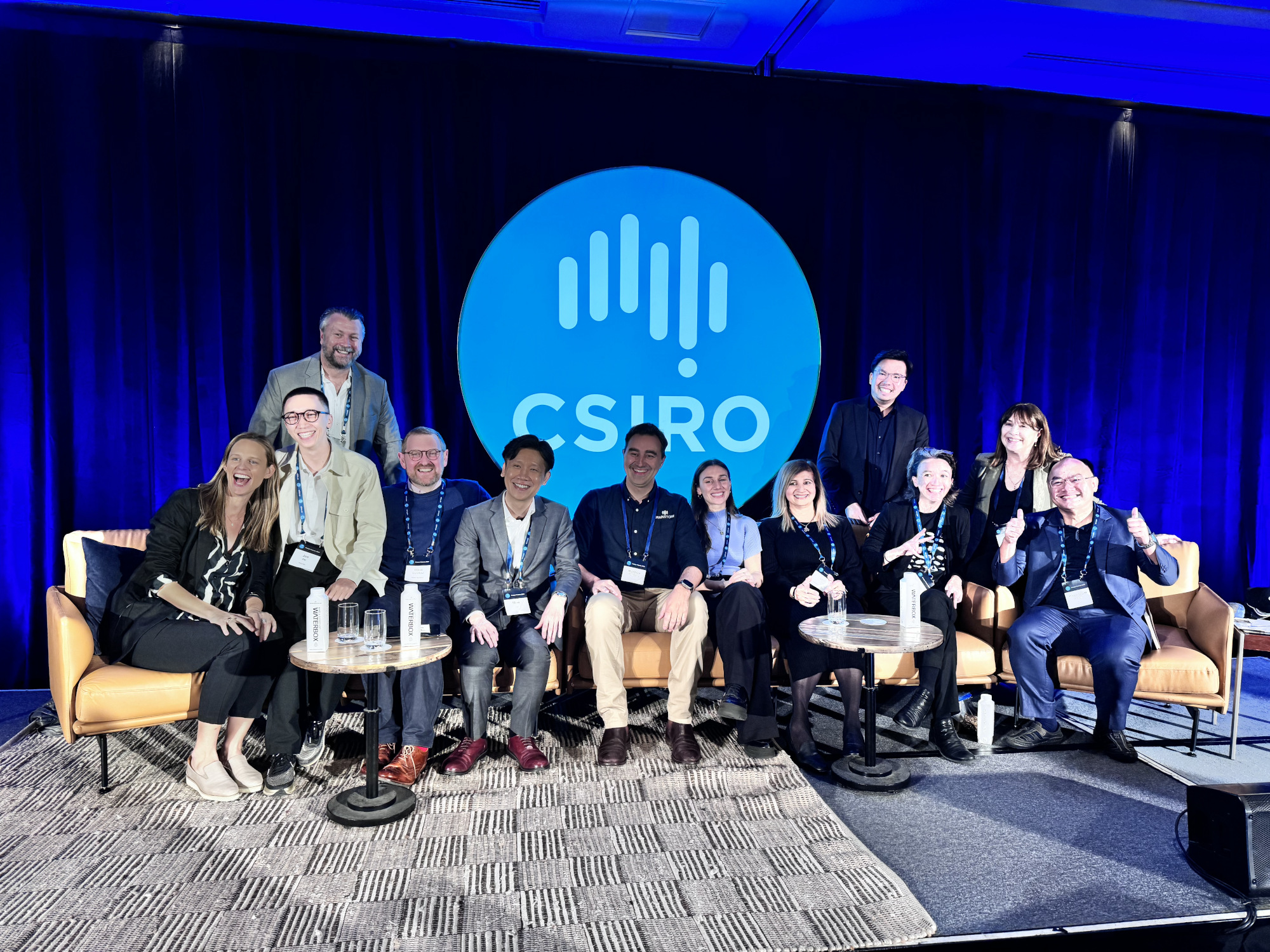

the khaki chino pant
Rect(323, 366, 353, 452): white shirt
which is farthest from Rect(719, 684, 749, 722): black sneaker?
Rect(323, 366, 353, 452): white shirt

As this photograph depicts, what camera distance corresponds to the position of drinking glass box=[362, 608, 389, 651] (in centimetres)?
279

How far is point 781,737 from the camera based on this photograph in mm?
3539

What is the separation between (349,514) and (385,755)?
0.93 m

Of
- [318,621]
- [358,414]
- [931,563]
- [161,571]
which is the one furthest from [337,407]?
[931,563]

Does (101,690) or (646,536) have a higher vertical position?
(646,536)

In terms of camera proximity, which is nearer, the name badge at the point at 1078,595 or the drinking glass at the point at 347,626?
the drinking glass at the point at 347,626

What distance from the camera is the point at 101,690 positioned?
290cm

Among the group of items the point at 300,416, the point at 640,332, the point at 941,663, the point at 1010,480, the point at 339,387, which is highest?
the point at 640,332

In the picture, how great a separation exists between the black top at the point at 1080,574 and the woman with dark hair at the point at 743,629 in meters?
1.26

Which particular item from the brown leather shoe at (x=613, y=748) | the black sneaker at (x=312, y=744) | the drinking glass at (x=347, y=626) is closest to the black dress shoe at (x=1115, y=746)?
the brown leather shoe at (x=613, y=748)

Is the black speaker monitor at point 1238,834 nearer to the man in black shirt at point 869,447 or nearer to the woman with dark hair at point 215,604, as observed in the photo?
the man in black shirt at point 869,447

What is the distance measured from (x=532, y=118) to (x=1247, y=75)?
13.9 ft

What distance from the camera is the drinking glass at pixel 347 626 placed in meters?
2.87

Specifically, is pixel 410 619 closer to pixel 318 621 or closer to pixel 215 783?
pixel 318 621
